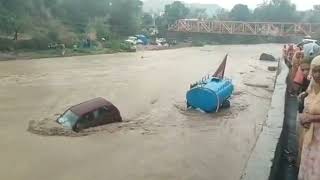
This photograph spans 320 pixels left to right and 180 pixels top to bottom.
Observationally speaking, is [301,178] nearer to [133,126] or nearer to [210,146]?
[210,146]

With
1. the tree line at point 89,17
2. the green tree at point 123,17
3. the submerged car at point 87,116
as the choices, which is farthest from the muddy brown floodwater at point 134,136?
the green tree at point 123,17

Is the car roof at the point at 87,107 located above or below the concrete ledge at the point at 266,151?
below

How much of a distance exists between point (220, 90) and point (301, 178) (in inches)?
385

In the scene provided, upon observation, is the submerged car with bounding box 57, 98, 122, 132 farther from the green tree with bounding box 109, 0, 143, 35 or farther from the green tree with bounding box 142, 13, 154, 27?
the green tree with bounding box 142, 13, 154, 27

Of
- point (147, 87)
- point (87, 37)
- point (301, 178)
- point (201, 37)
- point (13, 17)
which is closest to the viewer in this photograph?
point (301, 178)

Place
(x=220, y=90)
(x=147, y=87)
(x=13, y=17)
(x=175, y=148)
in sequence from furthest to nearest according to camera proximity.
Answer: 1. (x=13, y=17)
2. (x=147, y=87)
3. (x=220, y=90)
4. (x=175, y=148)

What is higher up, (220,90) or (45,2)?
(45,2)

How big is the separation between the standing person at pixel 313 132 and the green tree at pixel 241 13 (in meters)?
71.7

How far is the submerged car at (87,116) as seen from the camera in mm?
11852

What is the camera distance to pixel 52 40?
140ft

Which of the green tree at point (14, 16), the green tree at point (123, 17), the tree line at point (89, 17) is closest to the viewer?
the green tree at point (14, 16)

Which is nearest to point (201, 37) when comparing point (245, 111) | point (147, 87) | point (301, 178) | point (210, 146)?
point (147, 87)

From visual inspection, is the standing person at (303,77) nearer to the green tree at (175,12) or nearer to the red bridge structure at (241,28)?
the red bridge structure at (241,28)

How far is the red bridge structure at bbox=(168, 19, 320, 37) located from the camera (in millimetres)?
58263
